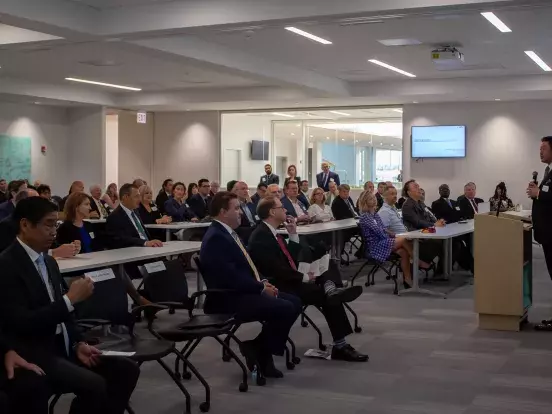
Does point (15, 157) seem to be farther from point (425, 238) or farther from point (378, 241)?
point (425, 238)

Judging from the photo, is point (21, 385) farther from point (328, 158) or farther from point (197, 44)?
point (328, 158)

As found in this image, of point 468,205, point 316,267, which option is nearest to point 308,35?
point 468,205

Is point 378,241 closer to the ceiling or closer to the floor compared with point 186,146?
closer to the floor

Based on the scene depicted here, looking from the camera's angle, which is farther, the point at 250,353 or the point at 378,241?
the point at 378,241

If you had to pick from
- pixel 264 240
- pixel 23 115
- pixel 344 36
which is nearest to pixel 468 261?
pixel 344 36

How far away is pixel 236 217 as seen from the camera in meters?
5.20

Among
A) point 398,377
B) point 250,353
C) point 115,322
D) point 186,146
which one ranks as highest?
point 186,146

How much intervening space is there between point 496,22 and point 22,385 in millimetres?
8344

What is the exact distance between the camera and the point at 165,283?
521 cm

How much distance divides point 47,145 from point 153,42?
9687 millimetres

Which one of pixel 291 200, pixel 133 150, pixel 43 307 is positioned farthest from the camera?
pixel 133 150

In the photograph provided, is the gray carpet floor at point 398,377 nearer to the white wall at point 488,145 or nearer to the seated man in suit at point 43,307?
the seated man in suit at point 43,307

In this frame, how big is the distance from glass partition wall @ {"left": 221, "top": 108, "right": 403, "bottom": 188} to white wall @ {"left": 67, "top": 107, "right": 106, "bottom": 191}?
3.19m

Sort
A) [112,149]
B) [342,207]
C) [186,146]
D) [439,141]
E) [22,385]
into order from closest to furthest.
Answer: [22,385]
[342,207]
[439,141]
[186,146]
[112,149]
